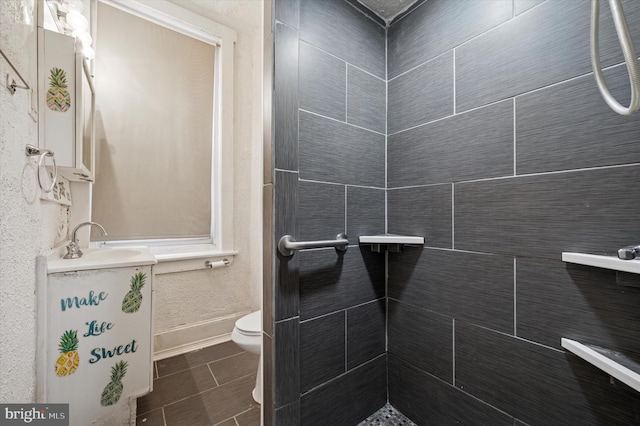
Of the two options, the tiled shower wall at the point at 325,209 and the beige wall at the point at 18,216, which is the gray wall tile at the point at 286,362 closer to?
the tiled shower wall at the point at 325,209

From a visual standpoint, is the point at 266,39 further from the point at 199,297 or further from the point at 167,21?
the point at 199,297

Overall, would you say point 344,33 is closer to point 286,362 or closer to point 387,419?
point 286,362

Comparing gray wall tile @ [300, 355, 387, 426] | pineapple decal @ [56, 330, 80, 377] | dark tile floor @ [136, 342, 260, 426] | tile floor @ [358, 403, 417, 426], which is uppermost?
pineapple decal @ [56, 330, 80, 377]

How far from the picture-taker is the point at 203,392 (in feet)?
4.96

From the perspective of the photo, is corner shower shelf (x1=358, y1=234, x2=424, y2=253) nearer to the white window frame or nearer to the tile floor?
the tile floor

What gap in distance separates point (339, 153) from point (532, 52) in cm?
74

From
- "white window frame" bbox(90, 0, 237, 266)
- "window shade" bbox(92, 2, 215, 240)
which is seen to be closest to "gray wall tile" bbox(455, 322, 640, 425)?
"white window frame" bbox(90, 0, 237, 266)

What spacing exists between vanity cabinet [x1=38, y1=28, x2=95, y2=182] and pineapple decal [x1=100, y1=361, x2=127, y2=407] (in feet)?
3.03

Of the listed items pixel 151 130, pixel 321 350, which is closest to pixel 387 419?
pixel 321 350

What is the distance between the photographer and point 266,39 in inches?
39.3

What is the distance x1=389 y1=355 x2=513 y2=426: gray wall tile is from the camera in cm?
98

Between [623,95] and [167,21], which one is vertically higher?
[167,21]

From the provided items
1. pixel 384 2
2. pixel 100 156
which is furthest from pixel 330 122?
pixel 100 156

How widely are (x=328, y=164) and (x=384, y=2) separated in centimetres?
84
